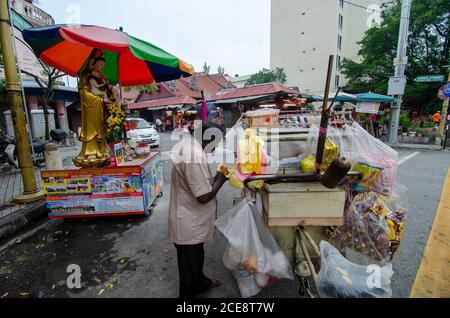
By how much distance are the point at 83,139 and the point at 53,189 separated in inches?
33.5

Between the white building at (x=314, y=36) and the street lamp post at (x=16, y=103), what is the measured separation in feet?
93.7

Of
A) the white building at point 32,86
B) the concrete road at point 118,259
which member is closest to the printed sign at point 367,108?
the concrete road at point 118,259

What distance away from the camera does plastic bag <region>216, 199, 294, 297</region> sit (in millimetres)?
1944

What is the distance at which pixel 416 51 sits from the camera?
49.2 ft

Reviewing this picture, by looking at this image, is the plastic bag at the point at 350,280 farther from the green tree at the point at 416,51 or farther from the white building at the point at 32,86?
the green tree at the point at 416,51

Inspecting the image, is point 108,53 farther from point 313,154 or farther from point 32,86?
point 32,86

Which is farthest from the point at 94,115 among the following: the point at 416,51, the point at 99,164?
the point at 416,51

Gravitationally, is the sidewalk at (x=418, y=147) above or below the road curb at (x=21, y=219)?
above

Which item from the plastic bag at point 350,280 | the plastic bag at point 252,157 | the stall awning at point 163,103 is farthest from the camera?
the stall awning at point 163,103

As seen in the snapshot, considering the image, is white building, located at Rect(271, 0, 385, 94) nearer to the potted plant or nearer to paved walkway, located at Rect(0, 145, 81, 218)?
the potted plant

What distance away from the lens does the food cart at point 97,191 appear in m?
3.51

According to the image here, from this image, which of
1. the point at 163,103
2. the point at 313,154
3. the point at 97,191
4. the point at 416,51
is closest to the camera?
the point at 313,154

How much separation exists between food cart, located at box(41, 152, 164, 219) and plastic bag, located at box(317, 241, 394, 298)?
2788 mm

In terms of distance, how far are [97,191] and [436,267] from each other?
434cm
